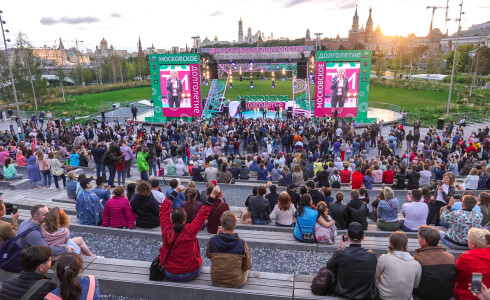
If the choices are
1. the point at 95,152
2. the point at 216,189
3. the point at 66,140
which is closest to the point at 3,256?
the point at 216,189

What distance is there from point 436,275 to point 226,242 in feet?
7.12

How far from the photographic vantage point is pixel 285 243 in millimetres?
4961

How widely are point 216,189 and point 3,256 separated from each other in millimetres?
2601

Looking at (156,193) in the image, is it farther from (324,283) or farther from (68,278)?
(324,283)

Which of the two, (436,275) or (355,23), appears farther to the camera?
(355,23)

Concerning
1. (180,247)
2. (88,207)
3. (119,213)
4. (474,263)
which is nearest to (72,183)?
(88,207)

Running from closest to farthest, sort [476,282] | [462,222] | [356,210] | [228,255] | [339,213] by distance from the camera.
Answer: [476,282] → [228,255] → [462,222] → [356,210] → [339,213]

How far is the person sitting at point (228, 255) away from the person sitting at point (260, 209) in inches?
86.8

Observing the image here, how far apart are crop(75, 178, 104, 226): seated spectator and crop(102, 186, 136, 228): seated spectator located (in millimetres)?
247

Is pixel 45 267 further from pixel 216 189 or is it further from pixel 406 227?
pixel 406 227

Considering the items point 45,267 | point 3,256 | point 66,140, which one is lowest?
point 66,140

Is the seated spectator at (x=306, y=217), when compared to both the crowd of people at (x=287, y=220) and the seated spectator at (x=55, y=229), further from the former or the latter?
the seated spectator at (x=55, y=229)

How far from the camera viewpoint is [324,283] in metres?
3.33

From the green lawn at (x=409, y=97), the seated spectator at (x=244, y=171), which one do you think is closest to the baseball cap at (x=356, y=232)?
the seated spectator at (x=244, y=171)
